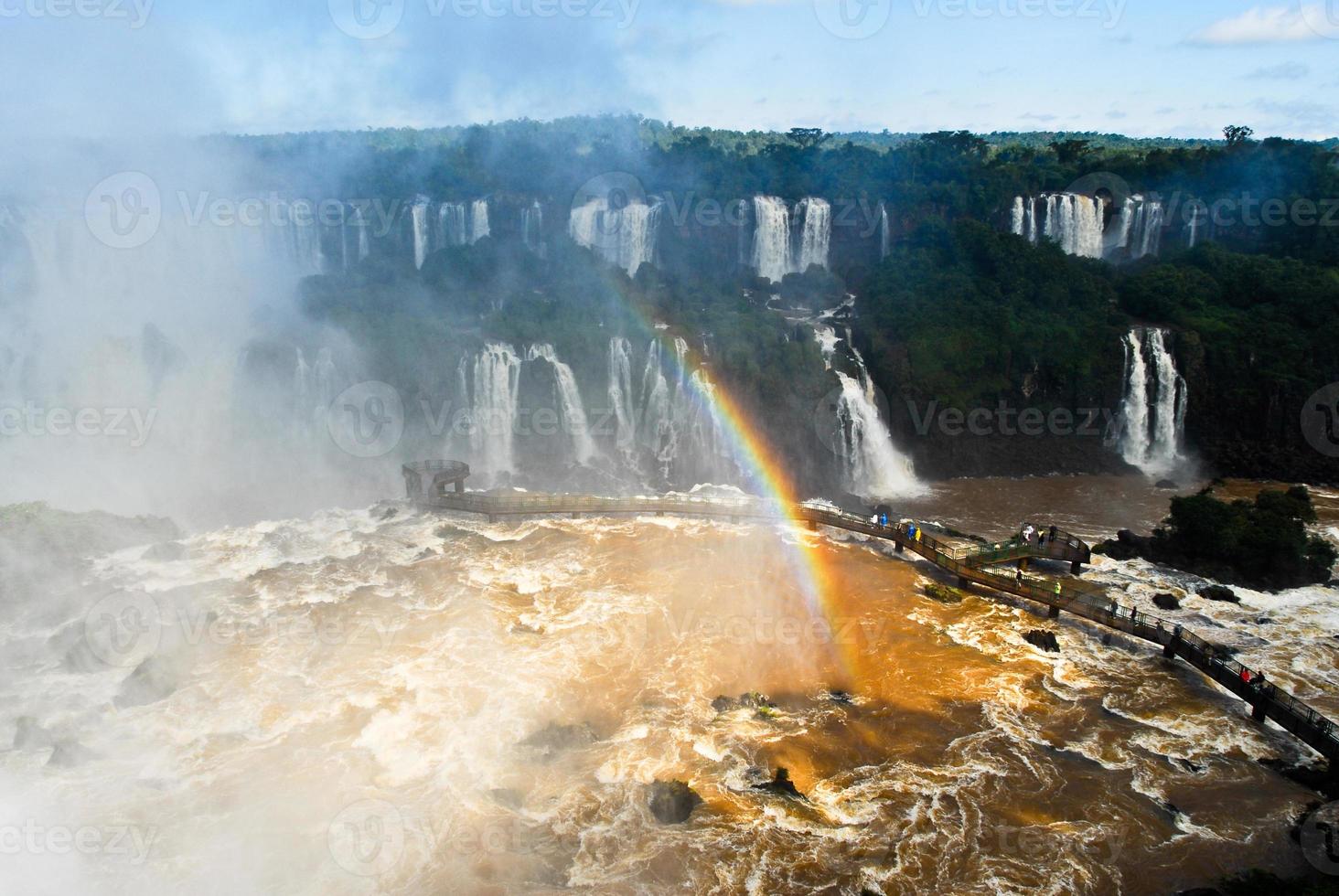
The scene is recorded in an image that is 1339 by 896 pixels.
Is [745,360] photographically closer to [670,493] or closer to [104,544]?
[670,493]

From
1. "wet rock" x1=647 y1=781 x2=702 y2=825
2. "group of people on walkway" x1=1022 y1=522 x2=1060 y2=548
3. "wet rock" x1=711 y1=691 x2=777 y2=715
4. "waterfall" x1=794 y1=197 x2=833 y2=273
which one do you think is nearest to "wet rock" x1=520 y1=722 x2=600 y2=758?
"wet rock" x1=647 y1=781 x2=702 y2=825

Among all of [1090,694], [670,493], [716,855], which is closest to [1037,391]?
[670,493]

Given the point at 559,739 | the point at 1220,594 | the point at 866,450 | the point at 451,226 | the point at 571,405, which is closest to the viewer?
the point at 559,739

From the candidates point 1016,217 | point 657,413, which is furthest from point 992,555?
point 1016,217

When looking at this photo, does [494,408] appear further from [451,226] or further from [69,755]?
[69,755]

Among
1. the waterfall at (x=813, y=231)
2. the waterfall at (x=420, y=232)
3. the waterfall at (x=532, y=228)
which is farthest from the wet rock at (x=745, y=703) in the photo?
the waterfall at (x=420, y=232)

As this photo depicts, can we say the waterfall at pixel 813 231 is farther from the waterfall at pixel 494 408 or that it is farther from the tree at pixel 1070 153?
the waterfall at pixel 494 408

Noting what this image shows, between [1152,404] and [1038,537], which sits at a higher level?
[1152,404]
